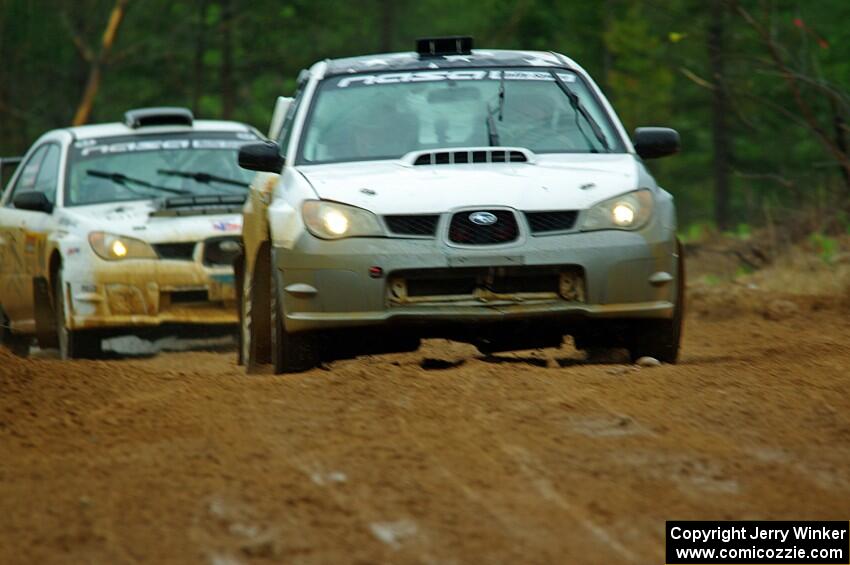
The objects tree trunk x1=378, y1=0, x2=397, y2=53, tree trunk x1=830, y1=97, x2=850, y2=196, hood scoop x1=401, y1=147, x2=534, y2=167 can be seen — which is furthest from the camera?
tree trunk x1=378, y1=0, x2=397, y2=53

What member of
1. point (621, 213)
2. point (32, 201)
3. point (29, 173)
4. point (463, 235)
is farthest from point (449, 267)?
point (29, 173)

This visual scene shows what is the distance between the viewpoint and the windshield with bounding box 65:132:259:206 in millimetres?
12344

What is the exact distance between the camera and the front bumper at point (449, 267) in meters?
7.55

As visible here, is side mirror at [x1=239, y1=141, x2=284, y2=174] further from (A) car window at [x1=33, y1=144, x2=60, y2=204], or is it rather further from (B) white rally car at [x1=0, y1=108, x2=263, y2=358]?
(A) car window at [x1=33, y1=144, x2=60, y2=204]

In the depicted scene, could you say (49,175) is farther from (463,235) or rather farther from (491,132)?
(463,235)

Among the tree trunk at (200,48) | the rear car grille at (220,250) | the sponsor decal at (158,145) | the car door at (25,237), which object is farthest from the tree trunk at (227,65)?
the rear car grille at (220,250)

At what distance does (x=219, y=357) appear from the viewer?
38.4ft

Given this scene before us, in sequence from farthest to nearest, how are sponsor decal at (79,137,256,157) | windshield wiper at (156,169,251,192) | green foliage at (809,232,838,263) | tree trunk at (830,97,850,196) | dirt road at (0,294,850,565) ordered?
1. green foliage at (809,232,838,263)
2. tree trunk at (830,97,850,196)
3. windshield wiper at (156,169,251,192)
4. sponsor decal at (79,137,256,157)
5. dirt road at (0,294,850,565)

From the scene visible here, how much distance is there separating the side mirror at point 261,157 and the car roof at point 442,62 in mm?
844

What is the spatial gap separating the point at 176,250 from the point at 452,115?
3417mm

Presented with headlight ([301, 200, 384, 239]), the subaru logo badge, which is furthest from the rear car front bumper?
the subaru logo badge

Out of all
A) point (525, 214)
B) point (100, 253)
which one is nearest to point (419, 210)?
point (525, 214)

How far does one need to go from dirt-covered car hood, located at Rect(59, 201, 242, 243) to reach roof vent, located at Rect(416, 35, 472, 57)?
267 centimetres

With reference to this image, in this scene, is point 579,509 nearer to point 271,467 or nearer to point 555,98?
point 271,467
